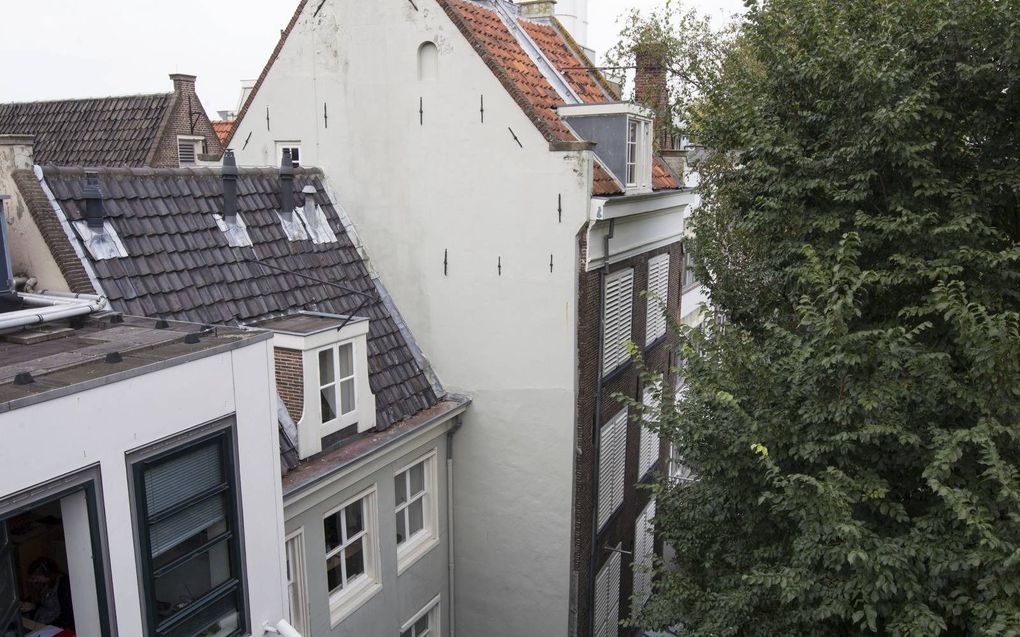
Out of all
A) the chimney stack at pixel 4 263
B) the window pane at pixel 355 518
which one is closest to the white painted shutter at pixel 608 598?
the window pane at pixel 355 518

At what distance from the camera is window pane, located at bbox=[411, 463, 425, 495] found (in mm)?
12758

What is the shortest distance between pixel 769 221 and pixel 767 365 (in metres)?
1.96

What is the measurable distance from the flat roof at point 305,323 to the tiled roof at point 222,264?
0.26 metres

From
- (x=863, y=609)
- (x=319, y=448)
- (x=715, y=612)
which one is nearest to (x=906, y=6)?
(x=863, y=609)

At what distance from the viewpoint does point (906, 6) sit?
29.2 ft

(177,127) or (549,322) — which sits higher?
(177,127)

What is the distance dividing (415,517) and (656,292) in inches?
290

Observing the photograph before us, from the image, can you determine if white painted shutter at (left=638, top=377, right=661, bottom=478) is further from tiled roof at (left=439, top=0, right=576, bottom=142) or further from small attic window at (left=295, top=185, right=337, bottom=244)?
small attic window at (left=295, top=185, right=337, bottom=244)

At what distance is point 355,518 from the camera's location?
11.4 meters

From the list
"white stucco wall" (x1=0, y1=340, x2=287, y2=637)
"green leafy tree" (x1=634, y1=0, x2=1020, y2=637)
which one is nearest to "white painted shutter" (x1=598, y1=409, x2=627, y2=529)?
"green leafy tree" (x1=634, y1=0, x2=1020, y2=637)

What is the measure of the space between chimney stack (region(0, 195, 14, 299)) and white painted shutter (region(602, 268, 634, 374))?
28.5 ft

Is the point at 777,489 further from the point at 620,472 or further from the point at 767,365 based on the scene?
the point at 620,472

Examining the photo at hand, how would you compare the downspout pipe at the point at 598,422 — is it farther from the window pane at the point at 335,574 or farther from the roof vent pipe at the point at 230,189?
the roof vent pipe at the point at 230,189

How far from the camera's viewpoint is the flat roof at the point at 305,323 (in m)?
10.2
